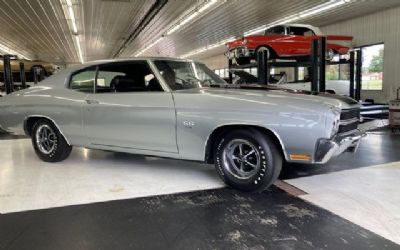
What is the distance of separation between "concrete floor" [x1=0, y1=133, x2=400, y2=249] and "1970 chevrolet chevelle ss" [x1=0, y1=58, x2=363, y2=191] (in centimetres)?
35

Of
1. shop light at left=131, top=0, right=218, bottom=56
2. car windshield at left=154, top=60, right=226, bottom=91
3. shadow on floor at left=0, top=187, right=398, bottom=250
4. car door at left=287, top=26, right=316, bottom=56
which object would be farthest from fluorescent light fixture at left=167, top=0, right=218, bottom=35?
shadow on floor at left=0, top=187, right=398, bottom=250

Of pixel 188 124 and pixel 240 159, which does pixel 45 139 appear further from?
pixel 240 159

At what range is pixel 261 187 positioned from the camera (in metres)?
3.59

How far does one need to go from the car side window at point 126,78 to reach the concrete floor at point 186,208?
3.48 ft

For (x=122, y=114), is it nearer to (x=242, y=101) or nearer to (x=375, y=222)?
(x=242, y=101)

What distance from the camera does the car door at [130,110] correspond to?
4.04m

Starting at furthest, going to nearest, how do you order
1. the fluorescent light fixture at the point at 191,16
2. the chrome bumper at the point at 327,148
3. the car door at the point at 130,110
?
the fluorescent light fixture at the point at 191,16, the car door at the point at 130,110, the chrome bumper at the point at 327,148

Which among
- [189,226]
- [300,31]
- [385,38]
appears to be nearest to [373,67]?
[385,38]

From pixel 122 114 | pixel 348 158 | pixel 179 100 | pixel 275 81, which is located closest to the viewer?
pixel 179 100

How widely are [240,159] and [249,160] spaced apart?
0.31ft

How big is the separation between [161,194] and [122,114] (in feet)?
3.88

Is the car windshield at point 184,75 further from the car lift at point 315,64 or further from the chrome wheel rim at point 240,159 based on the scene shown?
the car lift at point 315,64

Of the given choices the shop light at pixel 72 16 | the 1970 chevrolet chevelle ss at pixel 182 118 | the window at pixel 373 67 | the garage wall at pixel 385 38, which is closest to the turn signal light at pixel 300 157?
the 1970 chevrolet chevelle ss at pixel 182 118

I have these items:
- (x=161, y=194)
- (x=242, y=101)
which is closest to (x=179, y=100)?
(x=242, y=101)
